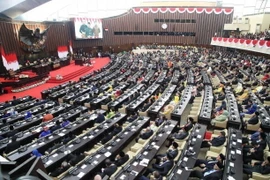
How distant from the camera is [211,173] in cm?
566

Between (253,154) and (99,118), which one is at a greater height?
(99,118)

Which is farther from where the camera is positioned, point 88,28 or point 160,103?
point 88,28

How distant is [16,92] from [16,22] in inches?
308

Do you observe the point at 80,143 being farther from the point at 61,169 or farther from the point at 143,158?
the point at 143,158

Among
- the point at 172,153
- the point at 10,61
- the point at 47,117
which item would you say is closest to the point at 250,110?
the point at 172,153

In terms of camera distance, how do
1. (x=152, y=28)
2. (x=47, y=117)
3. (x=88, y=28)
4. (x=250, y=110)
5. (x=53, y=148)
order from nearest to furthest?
(x=53, y=148) < (x=47, y=117) < (x=250, y=110) < (x=88, y=28) < (x=152, y=28)

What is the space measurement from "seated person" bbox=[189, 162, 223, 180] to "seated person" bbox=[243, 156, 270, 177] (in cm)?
79

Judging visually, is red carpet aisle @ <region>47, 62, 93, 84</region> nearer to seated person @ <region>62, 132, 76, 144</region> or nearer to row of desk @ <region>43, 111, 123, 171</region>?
row of desk @ <region>43, 111, 123, 171</region>

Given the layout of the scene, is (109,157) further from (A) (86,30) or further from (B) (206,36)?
(B) (206,36)

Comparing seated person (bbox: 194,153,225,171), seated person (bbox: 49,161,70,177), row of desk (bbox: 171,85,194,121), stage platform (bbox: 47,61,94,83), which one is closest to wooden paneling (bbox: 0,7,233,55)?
stage platform (bbox: 47,61,94,83)

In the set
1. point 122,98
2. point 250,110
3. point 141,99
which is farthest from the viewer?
point 122,98

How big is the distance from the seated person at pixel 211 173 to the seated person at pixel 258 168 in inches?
31.2

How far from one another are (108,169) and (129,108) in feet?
16.8

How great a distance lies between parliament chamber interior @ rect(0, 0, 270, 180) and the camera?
6211mm
